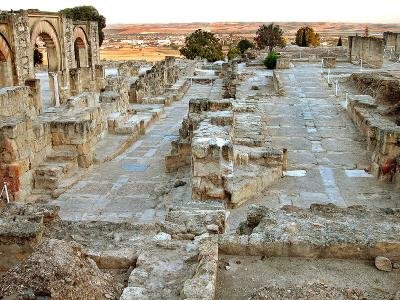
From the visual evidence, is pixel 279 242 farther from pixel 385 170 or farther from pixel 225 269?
pixel 385 170

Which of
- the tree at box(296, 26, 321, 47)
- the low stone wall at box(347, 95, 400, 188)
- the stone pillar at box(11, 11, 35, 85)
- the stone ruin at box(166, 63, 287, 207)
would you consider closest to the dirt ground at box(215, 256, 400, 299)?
the stone ruin at box(166, 63, 287, 207)

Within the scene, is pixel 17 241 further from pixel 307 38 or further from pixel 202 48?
pixel 307 38

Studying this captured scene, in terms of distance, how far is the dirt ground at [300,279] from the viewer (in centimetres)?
372

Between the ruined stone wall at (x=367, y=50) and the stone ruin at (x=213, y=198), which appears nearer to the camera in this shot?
the stone ruin at (x=213, y=198)

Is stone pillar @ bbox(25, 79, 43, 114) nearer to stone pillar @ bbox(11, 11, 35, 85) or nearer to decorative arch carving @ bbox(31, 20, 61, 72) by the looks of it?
stone pillar @ bbox(11, 11, 35, 85)

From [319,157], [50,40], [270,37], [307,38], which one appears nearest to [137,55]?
[307,38]

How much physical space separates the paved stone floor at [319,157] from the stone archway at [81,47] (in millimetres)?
16123

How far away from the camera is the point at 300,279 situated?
4.12m

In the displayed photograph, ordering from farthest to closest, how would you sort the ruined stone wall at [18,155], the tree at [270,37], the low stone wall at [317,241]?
the tree at [270,37] → the ruined stone wall at [18,155] → the low stone wall at [317,241]

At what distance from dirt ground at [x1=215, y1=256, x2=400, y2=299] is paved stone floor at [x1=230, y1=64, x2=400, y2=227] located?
2.55m

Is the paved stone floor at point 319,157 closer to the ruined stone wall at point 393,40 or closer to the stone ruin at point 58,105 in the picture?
the stone ruin at point 58,105

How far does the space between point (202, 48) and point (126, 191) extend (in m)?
39.0

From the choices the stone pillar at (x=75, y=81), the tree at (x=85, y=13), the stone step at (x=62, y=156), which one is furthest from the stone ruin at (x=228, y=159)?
the tree at (x=85, y=13)

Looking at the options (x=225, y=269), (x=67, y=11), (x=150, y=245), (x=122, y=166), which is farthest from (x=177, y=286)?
(x=67, y=11)
